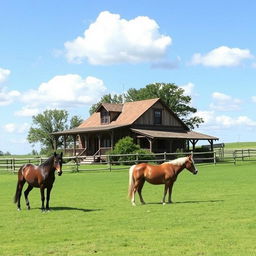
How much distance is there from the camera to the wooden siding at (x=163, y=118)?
168 ft

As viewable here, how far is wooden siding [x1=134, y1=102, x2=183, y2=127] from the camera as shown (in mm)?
51138

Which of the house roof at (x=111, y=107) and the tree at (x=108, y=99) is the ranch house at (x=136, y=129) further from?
the tree at (x=108, y=99)

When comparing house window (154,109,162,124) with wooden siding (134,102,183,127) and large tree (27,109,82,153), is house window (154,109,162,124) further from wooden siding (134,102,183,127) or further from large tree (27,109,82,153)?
large tree (27,109,82,153)

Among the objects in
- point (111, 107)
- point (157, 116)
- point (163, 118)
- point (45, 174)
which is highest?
point (111, 107)

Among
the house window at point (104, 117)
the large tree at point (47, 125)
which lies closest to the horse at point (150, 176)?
the house window at point (104, 117)

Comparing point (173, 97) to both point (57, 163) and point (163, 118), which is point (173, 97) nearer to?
point (163, 118)

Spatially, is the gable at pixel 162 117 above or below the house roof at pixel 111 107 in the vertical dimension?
below

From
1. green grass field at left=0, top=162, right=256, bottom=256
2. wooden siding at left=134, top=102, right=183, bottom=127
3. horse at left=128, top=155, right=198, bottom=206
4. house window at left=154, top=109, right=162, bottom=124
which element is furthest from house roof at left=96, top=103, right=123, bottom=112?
horse at left=128, top=155, right=198, bottom=206

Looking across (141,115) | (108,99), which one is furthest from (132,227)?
(108,99)

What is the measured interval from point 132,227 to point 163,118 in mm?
43559

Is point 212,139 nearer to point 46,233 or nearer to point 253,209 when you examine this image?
point 253,209

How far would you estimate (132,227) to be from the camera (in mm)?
10180

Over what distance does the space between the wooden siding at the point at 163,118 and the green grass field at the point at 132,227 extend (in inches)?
1381

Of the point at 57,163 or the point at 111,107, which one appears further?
the point at 111,107
